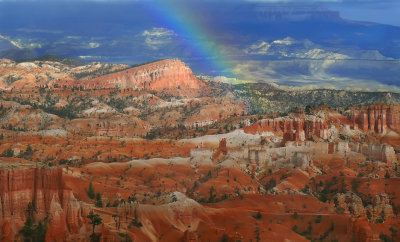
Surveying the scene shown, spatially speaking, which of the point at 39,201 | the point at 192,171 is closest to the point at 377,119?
the point at 192,171

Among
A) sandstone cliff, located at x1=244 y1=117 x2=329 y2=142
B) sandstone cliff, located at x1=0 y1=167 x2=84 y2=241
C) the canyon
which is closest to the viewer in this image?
sandstone cliff, located at x1=0 y1=167 x2=84 y2=241

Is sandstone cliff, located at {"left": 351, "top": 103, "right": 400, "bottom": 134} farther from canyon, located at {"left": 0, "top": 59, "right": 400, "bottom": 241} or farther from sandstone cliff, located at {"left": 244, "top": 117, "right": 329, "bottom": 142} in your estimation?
sandstone cliff, located at {"left": 244, "top": 117, "right": 329, "bottom": 142}

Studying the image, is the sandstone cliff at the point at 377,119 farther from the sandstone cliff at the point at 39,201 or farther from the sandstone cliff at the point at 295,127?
the sandstone cliff at the point at 39,201

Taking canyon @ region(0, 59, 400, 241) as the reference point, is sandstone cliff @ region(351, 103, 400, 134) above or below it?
above

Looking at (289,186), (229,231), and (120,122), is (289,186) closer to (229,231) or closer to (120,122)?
(229,231)

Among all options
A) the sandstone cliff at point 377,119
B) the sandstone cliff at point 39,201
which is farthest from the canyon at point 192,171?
the sandstone cliff at point 377,119

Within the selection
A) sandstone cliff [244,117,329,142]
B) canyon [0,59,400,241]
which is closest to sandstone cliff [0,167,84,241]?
canyon [0,59,400,241]

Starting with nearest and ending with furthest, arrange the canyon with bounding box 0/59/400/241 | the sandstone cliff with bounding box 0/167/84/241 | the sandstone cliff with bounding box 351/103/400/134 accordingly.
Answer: the sandstone cliff with bounding box 0/167/84/241 < the canyon with bounding box 0/59/400/241 < the sandstone cliff with bounding box 351/103/400/134

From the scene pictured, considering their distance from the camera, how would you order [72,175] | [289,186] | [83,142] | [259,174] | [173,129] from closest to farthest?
[72,175] < [289,186] < [259,174] < [83,142] < [173,129]

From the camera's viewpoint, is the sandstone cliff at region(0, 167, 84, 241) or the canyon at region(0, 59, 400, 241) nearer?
the sandstone cliff at region(0, 167, 84, 241)

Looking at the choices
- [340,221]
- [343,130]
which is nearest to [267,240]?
[340,221]

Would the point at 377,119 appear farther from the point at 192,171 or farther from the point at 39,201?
the point at 39,201
